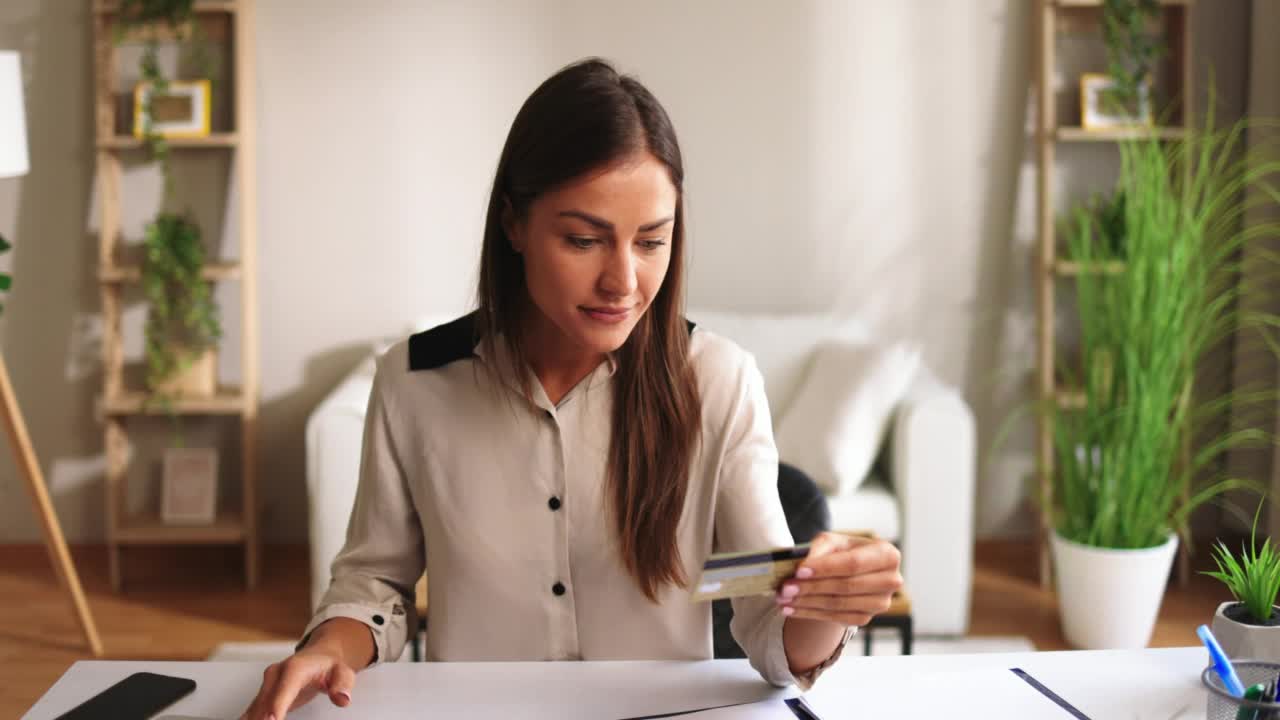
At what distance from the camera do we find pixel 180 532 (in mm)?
3723

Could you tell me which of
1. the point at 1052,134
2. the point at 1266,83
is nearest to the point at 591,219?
the point at 1052,134

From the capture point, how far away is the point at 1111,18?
3.68 meters

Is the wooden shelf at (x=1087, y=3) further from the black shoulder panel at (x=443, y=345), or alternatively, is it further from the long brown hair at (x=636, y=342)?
the black shoulder panel at (x=443, y=345)

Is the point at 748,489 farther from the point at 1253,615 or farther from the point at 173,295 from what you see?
the point at 173,295

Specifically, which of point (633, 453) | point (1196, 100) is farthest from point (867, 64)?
point (633, 453)

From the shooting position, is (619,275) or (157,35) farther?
(157,35)

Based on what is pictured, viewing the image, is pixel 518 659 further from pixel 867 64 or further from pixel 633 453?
pixel 867 64

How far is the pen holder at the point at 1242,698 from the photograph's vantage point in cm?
99

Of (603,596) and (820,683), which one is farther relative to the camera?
→ (603,596)

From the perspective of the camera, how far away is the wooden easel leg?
120 inches

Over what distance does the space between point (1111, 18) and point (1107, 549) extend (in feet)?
5.29

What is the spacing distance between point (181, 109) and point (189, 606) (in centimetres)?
148

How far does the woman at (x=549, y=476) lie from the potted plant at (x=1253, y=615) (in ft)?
1.53

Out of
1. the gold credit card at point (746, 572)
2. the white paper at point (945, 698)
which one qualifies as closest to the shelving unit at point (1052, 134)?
the white paper at point (945, 698)
